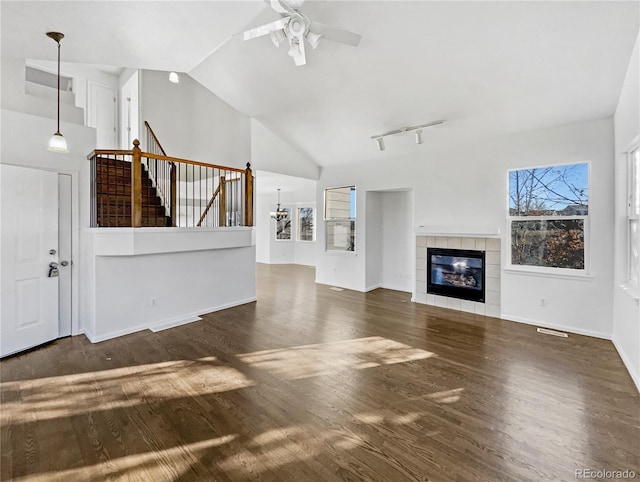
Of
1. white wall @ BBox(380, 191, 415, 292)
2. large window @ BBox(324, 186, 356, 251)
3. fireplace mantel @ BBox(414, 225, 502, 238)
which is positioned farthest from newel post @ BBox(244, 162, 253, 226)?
white wall @ BBox(380, 191, 415, 292)

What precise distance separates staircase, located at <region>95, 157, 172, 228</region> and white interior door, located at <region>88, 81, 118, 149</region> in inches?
69.7

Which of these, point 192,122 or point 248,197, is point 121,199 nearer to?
point 248,197

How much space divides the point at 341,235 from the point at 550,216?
4.06 meters

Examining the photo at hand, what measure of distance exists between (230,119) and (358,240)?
3670 millimetres

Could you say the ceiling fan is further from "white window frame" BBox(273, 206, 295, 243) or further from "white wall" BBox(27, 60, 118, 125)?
"white window frame" BBox(273, 206, 295, 243)

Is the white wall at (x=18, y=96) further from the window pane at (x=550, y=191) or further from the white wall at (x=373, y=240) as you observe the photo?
the window pane at (x=550, y=191)

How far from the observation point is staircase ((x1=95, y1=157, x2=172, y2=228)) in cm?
480

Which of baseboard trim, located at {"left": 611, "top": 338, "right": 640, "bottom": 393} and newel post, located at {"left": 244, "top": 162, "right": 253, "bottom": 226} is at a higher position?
newel post, located at {"left": 244, "top": 162, "right": 253, "bottom": 226}

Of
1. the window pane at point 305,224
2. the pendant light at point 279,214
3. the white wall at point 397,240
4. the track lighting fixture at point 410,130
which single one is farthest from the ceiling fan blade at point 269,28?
the window pane at point 305,224

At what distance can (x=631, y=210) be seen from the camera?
329cm

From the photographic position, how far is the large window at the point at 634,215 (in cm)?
310

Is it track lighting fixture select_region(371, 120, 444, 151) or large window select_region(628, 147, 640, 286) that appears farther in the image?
track lighting fixture select_region(371, 120, 444, 151)

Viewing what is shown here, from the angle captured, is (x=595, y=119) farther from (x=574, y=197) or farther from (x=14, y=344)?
(x=14, y=344)

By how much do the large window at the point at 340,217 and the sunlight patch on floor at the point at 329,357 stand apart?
3.51m
